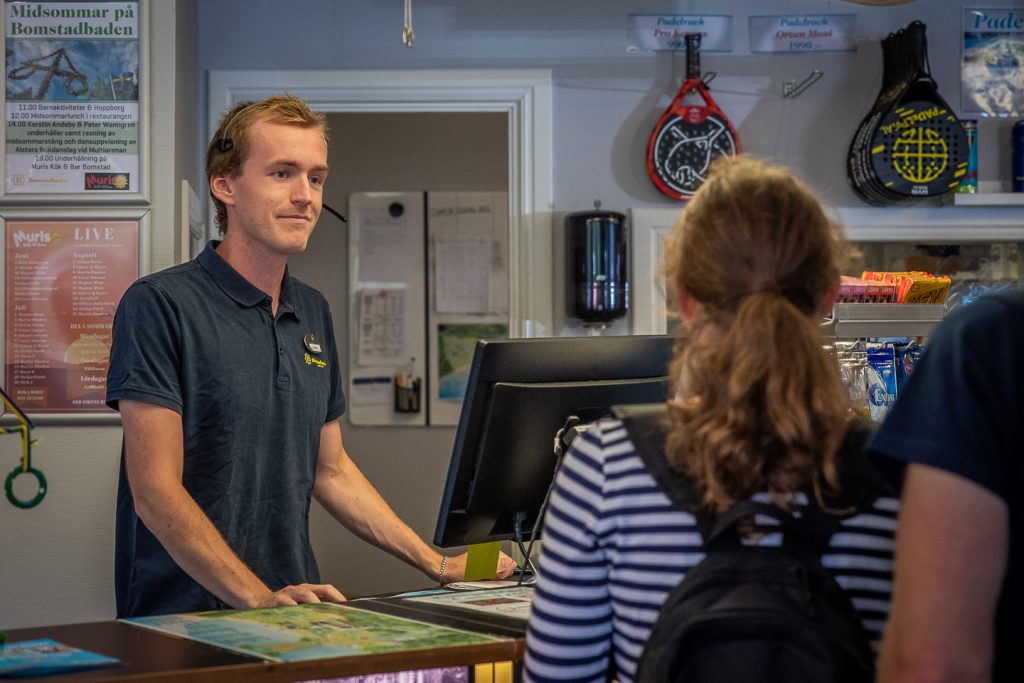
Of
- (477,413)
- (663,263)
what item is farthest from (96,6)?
(663,263)

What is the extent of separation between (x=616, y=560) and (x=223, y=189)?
140 centimetres

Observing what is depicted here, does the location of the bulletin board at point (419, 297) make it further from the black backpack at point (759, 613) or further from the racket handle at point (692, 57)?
the black backpack at point (759, 613)

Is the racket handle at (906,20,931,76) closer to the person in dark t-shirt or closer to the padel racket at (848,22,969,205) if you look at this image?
the padel racket at (848,22,969,205)

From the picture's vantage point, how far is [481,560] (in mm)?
1884

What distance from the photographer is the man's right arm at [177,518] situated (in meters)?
1.72

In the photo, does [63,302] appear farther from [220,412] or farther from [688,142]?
[688,142]

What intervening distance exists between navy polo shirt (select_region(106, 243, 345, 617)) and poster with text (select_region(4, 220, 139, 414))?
0.95 meters

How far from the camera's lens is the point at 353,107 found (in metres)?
3.35

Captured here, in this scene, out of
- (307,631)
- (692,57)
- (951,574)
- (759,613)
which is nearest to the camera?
(951,574)

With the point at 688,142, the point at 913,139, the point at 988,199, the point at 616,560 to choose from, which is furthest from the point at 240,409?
the point at 988,199

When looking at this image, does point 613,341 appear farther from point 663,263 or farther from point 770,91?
point 770,91

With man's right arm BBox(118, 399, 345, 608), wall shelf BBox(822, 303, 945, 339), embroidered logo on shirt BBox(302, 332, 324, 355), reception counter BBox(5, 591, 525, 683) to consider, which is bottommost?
Result: reception counter BBox(5, 591, 525, 683)

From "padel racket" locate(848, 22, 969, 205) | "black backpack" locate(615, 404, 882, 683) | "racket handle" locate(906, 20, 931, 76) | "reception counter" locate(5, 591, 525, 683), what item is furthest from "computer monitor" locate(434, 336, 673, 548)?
"racket handle" locate(906, 20, 931, 76)

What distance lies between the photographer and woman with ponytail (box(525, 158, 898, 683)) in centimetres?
102
